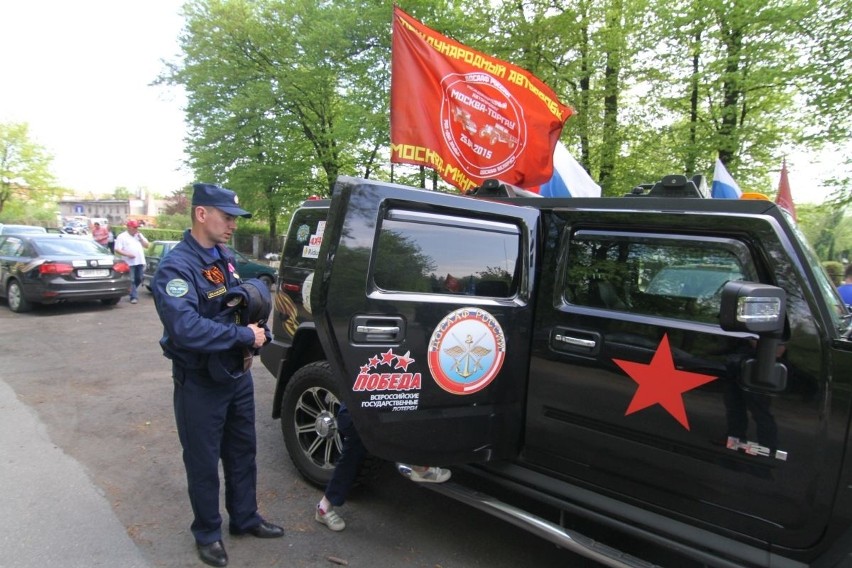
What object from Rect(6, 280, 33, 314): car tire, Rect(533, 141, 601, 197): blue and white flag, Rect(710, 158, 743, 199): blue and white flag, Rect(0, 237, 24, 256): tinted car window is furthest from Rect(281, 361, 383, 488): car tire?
Rect(0, 237, 24, 256): tinted car window

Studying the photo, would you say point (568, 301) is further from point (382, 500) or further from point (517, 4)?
point (517, 4)

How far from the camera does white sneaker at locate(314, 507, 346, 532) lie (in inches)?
116

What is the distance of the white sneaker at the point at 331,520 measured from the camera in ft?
9.66

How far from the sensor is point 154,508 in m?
3.09

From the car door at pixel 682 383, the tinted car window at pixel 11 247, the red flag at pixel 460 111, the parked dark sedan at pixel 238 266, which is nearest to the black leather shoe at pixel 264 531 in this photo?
the car door at pixel 682 383

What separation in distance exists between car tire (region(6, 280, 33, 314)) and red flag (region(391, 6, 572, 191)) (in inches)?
351

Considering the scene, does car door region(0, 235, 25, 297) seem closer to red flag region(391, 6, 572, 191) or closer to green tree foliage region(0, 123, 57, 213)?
red flag region(391, 6, 572, 191)

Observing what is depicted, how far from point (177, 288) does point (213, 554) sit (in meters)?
1.40

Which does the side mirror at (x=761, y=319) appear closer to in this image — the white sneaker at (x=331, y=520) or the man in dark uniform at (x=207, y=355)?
the man in dark uniform at (x=207, y=355)

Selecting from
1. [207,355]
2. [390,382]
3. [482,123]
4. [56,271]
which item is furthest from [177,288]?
[56,271]

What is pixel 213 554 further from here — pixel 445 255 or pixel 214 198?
pixel 445 255

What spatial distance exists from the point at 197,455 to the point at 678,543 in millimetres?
2311

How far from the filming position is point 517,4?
1241cm

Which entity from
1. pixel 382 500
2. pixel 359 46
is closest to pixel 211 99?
pixel 359 46
